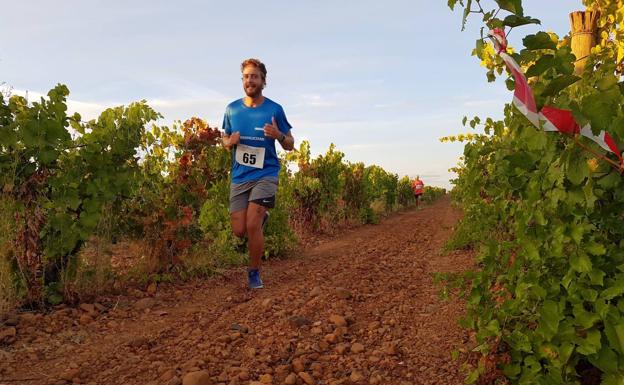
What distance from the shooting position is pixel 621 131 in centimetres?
142

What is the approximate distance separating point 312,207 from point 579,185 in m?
8.81

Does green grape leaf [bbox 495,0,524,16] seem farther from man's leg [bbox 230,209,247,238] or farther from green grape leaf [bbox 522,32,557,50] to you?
man's leg [bbox 230,209,247,238]

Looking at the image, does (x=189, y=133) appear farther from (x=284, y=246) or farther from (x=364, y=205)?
(x=364, y=205)

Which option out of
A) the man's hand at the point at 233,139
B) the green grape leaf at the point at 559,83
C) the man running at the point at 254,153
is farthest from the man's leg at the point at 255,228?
the green grape leaf at the point at 559,83

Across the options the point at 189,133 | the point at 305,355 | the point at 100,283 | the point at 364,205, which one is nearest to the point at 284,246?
the point at 189,133

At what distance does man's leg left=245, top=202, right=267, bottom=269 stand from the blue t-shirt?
270mm

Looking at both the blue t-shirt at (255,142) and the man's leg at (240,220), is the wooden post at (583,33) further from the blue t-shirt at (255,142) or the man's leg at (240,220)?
the man's leg at (240,220)

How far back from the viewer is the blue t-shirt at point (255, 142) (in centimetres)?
430

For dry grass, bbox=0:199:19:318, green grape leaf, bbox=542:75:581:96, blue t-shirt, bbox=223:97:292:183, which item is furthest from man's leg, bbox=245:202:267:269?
green grape leaf, bbox=542:75:581:96

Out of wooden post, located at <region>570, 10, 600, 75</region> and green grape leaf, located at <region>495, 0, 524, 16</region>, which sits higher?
wooden post, located at <region>570, 10, 600, 75</region>

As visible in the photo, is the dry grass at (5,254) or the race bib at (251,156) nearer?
the dry grass at (5,254)

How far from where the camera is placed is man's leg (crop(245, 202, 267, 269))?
4281 mm

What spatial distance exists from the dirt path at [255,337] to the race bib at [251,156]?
1154 mm

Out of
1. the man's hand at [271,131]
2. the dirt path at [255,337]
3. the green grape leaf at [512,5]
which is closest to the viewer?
the green grape leaf at [512,5]
